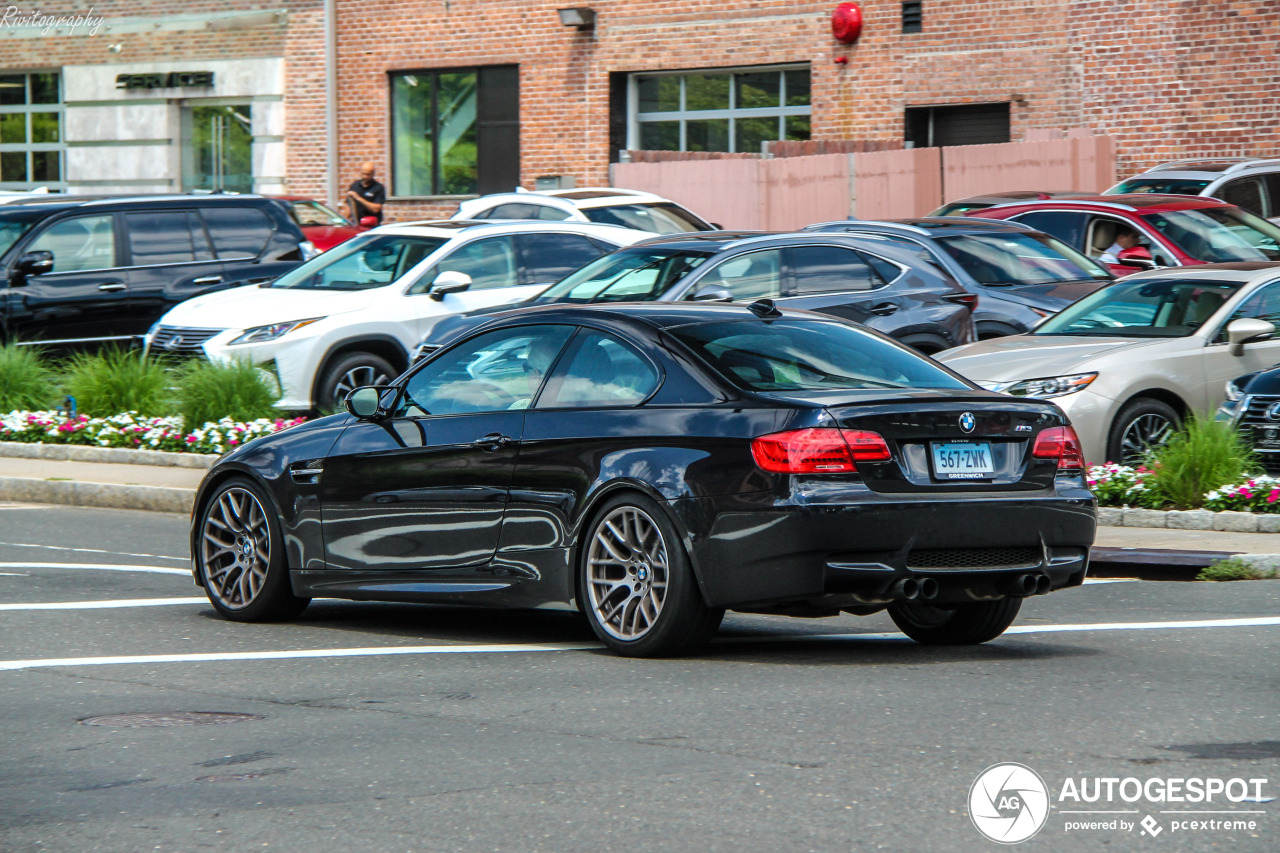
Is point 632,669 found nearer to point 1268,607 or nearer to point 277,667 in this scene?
point 277,667

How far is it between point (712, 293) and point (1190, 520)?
4056mm

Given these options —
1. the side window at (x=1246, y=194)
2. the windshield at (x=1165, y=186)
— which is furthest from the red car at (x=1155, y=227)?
the side window at (x=1246, y=194)

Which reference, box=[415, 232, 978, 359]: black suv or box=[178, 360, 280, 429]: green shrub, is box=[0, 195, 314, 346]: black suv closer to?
box=[178, 360, 280, 429]: green shrub

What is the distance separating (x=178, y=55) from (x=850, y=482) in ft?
103

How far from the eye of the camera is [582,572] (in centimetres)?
786

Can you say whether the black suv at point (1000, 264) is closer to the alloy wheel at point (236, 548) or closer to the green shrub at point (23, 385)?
the green shrub at point (23, 385)

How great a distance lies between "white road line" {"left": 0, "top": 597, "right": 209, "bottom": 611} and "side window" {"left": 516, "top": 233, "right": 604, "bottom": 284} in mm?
7963

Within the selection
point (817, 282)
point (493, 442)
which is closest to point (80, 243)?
point (817, 282)

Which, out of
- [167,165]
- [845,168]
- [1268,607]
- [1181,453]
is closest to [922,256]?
[1181,453]

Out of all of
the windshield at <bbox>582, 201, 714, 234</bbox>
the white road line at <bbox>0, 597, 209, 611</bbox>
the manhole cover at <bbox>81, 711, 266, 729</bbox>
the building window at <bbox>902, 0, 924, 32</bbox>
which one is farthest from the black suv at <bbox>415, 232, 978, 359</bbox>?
the building window at <bbox>902, 0, 924, 32</bbox>

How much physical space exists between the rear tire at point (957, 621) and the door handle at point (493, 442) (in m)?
1.78

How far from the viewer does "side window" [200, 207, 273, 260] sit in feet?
64.1

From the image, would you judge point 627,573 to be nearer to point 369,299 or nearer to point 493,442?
point 493,442

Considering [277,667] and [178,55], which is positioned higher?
[178,55]
